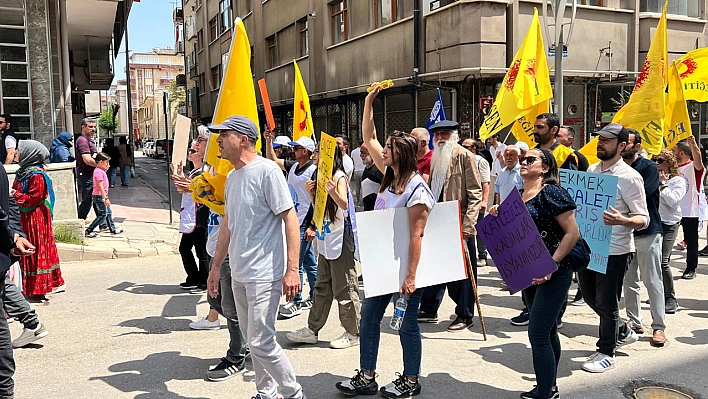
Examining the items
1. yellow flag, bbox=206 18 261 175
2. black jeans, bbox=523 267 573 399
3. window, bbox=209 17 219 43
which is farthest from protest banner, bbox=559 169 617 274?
window, bbox=209 17 219 43

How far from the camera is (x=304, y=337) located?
558cm

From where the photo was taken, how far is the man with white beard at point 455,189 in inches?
234

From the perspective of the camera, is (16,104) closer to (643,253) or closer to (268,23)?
(643,253)

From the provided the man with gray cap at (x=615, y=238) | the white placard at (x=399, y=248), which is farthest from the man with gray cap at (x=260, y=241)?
the man with gray cap at (x=615, y=238)

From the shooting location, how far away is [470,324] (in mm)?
6152

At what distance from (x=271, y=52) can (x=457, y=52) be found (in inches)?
628

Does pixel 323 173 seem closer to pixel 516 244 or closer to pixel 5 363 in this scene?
pixel 516 244

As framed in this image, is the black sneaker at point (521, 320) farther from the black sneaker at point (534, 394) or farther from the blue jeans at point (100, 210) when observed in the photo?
the blue jeans at point (100, 210)

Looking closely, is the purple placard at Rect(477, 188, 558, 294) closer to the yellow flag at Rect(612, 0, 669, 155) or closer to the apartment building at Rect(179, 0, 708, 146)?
the yellow flag at Rect(612, 0, 669, 155)

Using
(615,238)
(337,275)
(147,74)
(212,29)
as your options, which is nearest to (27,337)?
(337,275)

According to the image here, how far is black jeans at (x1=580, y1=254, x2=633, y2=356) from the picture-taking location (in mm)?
4891

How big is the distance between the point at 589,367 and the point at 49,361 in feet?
14.7

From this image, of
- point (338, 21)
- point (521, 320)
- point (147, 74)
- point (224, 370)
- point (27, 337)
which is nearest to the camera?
point (224, 370)

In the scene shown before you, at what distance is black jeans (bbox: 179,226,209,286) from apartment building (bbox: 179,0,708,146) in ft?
32.8
